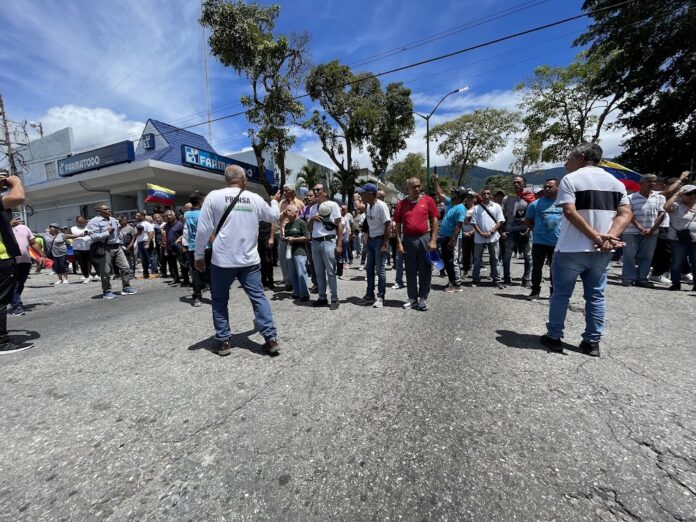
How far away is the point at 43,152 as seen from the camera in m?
26.2

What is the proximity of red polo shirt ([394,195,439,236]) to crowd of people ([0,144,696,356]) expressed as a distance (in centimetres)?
2

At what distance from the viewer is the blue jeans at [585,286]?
300 centimetres

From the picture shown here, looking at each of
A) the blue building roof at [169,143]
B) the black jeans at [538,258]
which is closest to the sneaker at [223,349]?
the black jeans at [538,258]

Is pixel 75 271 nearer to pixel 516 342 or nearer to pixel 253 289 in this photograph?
pixel 253 289

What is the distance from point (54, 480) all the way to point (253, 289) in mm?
1883

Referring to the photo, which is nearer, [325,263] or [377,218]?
[325,263]

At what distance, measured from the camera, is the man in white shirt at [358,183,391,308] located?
5.01 meters

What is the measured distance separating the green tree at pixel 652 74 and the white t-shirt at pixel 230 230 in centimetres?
1807

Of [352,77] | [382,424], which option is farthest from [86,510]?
[352,77]

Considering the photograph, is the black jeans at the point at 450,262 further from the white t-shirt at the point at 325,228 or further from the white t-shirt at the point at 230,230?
the white t-shirt at the point at 230,230

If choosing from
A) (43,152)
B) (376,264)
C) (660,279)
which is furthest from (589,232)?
(43,152)

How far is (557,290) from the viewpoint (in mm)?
3182

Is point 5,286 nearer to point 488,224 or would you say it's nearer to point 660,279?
point 488,224

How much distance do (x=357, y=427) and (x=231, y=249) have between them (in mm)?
1977
